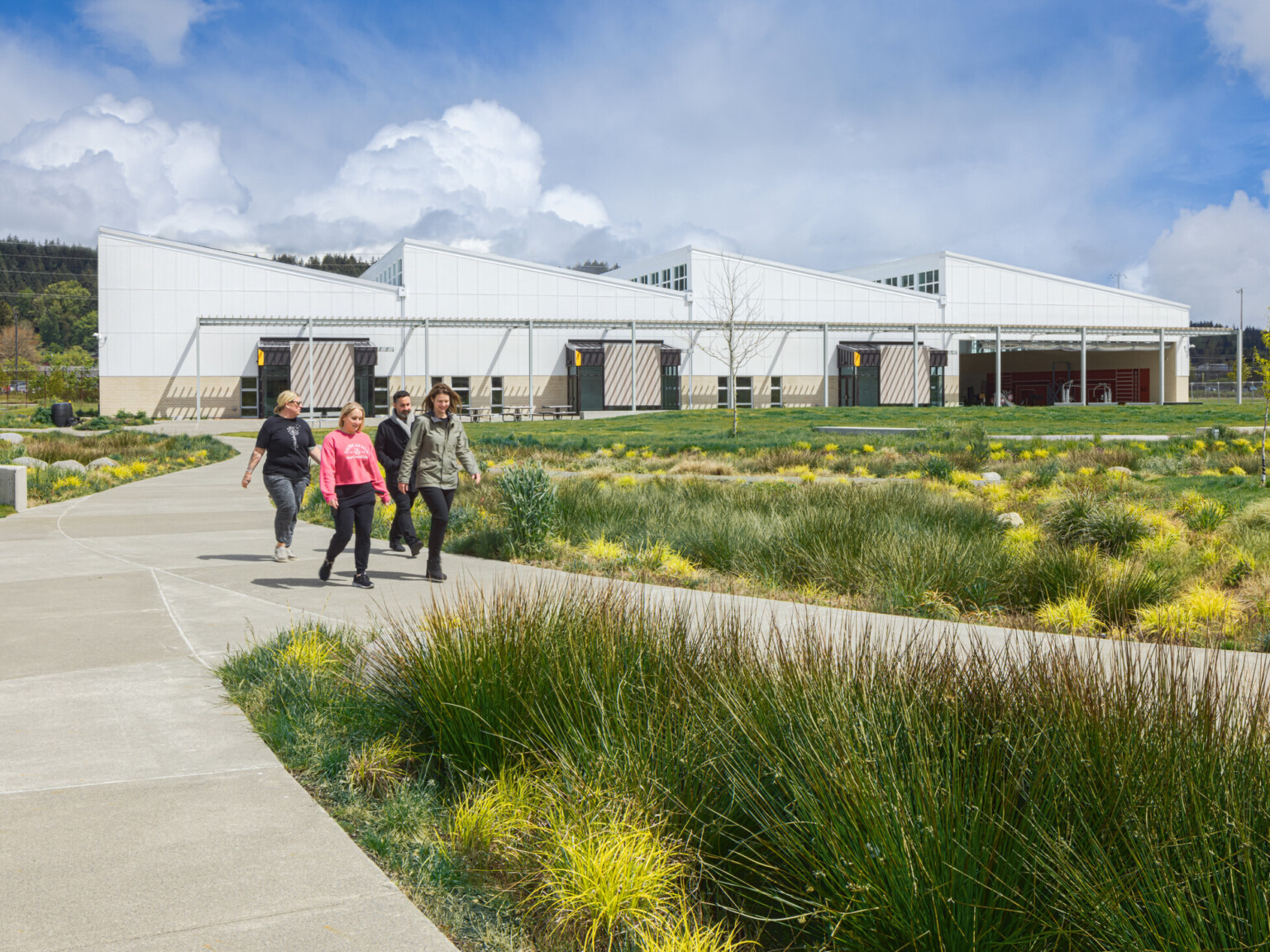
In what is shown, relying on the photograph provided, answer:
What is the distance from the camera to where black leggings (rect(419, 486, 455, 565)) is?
28.9 ft

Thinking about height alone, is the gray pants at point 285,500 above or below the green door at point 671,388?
below

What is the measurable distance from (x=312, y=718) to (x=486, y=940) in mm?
2041

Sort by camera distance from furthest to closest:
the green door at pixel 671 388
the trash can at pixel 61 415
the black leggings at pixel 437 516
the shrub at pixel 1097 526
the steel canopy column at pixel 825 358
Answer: the green door at pixel 671 388 → the steel canopy column at pixel 825 358 → the trash can at pixel 61 415 → the shrub at pixel 1097 526 → the black leggings at pixel 437 516

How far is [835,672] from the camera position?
3.57 meters

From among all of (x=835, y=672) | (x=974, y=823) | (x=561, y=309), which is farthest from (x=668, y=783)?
(x=561, y=309)

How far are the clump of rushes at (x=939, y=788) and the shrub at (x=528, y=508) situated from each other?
6000 mm

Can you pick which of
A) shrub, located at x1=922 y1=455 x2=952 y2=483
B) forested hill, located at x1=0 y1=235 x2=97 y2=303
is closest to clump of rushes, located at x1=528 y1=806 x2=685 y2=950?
shrub, located at x1=922 y1=455 x2=952 y2=483

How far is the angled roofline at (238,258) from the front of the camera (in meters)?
47.2

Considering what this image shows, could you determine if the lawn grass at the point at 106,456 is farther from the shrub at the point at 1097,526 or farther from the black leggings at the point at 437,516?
the shrub at the point at 1097,526

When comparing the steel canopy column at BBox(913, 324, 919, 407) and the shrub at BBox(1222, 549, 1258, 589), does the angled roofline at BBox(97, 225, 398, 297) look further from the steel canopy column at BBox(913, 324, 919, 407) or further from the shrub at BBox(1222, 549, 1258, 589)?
the shrub at BBox(1222, 549, 1258, 589)

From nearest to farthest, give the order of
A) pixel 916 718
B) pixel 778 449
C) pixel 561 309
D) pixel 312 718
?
pixel 916 718, pixel 312 718, pixel 778 449, pixel 561 309

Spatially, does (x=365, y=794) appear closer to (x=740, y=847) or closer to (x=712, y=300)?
(x=740, y=847)

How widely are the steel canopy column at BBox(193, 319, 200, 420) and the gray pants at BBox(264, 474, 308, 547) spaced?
40062 mm

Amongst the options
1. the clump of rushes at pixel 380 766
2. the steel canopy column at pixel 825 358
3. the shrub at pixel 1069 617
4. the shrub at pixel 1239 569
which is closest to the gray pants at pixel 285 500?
the clump of rushes at pixel 380 766
